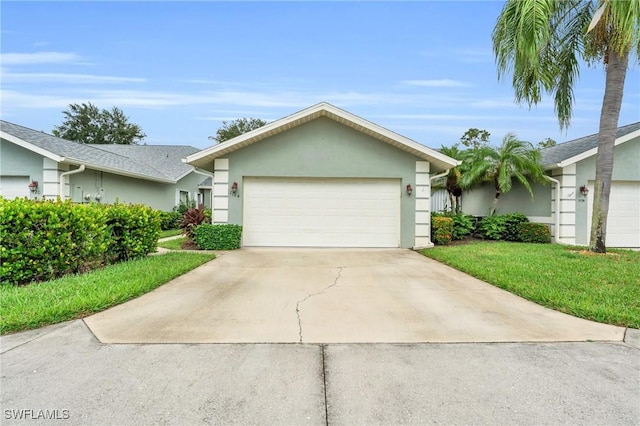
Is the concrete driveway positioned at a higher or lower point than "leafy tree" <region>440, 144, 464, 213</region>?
lower

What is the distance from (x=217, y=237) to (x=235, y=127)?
1385 inches

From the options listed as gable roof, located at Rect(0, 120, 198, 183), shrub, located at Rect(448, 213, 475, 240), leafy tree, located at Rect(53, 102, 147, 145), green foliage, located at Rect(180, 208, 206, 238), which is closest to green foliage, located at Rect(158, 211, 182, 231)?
gable roof, located at Rect(0, 120, 198, 183)

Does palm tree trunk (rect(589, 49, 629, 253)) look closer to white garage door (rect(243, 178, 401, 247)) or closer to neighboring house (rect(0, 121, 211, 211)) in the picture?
white garage door (rect(243, 178, 401, 247))

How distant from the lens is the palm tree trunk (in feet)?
26.7

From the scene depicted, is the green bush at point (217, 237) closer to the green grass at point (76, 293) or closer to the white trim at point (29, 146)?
the green grass at point (76, 293)

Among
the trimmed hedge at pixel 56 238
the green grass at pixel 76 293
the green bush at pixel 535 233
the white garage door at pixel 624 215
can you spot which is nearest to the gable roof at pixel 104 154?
the trimmed hedge at pixel 56 238

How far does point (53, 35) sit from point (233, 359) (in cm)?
1557

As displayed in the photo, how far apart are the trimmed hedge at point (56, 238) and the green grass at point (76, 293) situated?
1.02 feet

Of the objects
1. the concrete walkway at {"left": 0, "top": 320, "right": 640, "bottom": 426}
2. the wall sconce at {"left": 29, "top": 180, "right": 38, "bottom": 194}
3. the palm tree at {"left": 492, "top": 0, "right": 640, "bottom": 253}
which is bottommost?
the concrete walkway at {"left": 0, "top": 320, "right": 640, "bottom": 426}

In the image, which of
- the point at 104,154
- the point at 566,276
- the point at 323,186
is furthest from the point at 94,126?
the point at 566,276

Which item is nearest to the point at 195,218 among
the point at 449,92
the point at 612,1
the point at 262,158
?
the point at 262,158

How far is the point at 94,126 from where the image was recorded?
41.4m

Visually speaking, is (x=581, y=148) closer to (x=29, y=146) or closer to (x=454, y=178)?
(x=454, y=178)

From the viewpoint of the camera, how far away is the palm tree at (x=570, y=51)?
733cm
